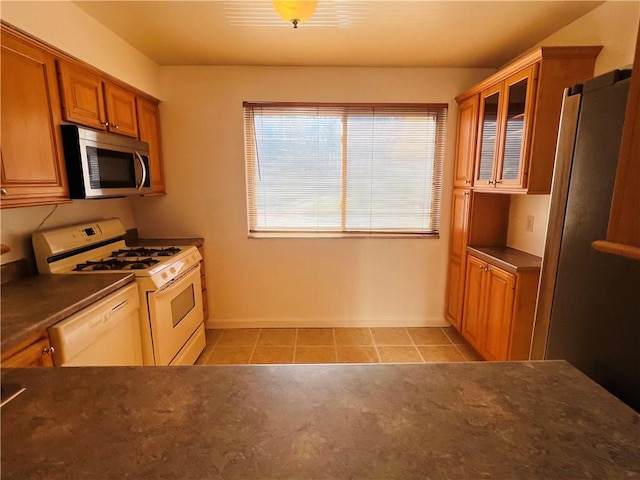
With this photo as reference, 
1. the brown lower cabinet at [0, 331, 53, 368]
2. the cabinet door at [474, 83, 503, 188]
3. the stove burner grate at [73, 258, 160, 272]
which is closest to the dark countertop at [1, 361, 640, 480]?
the brown lower cabinet at [0, 331, 53, 368]

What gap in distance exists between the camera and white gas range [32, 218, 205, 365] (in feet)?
6.24

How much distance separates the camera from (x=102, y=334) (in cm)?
157

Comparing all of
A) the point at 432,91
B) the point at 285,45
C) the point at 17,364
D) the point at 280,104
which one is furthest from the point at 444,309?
the point at 17,364

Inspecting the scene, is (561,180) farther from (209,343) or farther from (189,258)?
(209,343)

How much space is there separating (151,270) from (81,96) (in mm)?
1146

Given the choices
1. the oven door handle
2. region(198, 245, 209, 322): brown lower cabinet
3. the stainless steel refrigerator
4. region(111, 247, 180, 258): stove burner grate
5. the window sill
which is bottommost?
region(198, 245, 209, 322): brown lower cabinet

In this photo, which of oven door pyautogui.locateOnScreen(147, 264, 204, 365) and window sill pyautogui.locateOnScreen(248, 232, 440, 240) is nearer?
oven door pyautogui.locateOnScreen(147, 264, 204, 365)

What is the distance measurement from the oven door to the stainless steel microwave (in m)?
0.74

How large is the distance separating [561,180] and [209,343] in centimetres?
293

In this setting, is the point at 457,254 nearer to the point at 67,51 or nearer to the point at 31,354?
the point at 31,354

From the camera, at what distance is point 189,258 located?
8.18ft

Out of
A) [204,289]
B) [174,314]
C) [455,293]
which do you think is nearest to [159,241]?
[204,289]

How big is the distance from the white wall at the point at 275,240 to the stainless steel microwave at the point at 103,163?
0.53 m

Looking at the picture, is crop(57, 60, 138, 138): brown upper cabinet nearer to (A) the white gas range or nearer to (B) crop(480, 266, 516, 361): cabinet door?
(A) the white gas range
